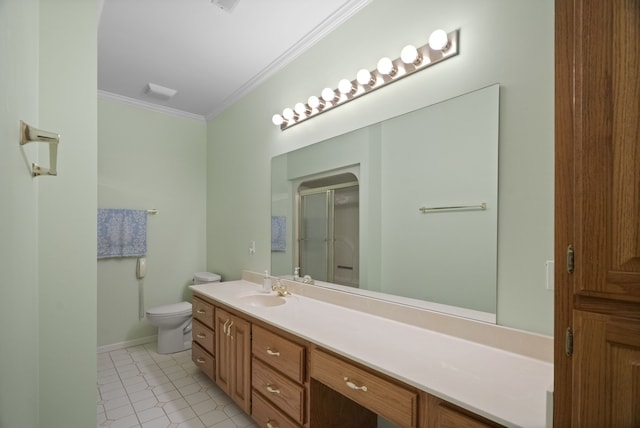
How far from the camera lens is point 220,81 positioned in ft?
8.95

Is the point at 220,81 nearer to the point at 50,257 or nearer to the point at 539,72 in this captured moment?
the point at 50,257

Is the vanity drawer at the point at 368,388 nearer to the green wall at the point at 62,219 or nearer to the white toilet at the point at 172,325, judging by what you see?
the green wall at the point at 62,219

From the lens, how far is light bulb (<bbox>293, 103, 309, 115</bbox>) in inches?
83.6

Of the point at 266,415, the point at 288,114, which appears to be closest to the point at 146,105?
the point at 288,114

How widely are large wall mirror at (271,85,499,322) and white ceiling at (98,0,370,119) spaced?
0.77m

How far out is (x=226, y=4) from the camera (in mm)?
1753

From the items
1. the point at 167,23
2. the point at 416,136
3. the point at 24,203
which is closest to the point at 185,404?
the point at 24,203

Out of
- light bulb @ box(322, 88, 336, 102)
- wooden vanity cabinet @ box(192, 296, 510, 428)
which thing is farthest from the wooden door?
light bulb @ box(322, 88, 336, 102)

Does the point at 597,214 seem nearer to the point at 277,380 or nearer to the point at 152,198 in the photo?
the point at 277,380

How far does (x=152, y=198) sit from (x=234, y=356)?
2117mm

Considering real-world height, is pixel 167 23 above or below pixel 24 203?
above

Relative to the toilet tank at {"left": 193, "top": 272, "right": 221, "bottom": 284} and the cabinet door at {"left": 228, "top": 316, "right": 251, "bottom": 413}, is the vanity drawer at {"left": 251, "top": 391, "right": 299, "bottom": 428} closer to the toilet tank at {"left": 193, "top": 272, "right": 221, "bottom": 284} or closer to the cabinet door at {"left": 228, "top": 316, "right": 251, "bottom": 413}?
the cabinet door at {"left": 228, "top": 316, "right": 251, "bottom": 413}

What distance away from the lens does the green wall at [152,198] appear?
297 centimetres

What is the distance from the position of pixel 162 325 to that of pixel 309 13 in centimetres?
287
